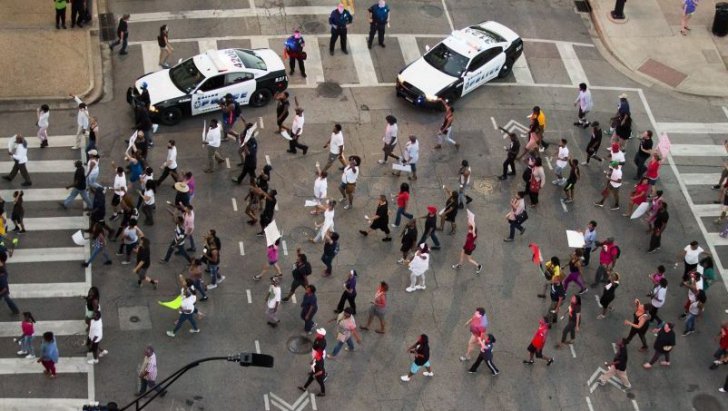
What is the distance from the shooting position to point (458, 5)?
→ 125ft

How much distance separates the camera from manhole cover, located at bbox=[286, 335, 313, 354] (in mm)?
25828

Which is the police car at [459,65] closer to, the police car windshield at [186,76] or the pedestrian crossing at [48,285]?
the police car windshield at [186,76]

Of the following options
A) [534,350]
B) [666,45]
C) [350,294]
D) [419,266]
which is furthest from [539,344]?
[666,45]

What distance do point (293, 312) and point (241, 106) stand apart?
8207 mm

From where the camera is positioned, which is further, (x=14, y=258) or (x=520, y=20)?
(x=520, y=20)

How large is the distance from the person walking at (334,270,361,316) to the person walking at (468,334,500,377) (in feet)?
10.1

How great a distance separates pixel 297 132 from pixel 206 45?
243 inches

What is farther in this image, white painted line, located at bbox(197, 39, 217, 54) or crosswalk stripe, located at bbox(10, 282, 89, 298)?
white painted line, located at bbox(197, 39, 217, 54)

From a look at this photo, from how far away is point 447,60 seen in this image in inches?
1323

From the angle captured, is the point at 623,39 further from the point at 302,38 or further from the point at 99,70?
the point at 99,70

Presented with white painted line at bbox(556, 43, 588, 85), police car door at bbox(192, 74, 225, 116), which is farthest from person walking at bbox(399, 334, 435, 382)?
white painted line at bbox(556, 43, 588, 85)

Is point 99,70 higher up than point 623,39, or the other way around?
point 99,70

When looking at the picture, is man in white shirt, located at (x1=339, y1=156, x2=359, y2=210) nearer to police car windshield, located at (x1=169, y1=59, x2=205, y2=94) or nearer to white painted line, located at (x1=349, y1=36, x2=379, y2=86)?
police car windshield, located at (x1=169, y1=59, x2=205, y2=94)

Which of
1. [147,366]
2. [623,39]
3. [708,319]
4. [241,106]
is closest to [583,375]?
[708,319]
